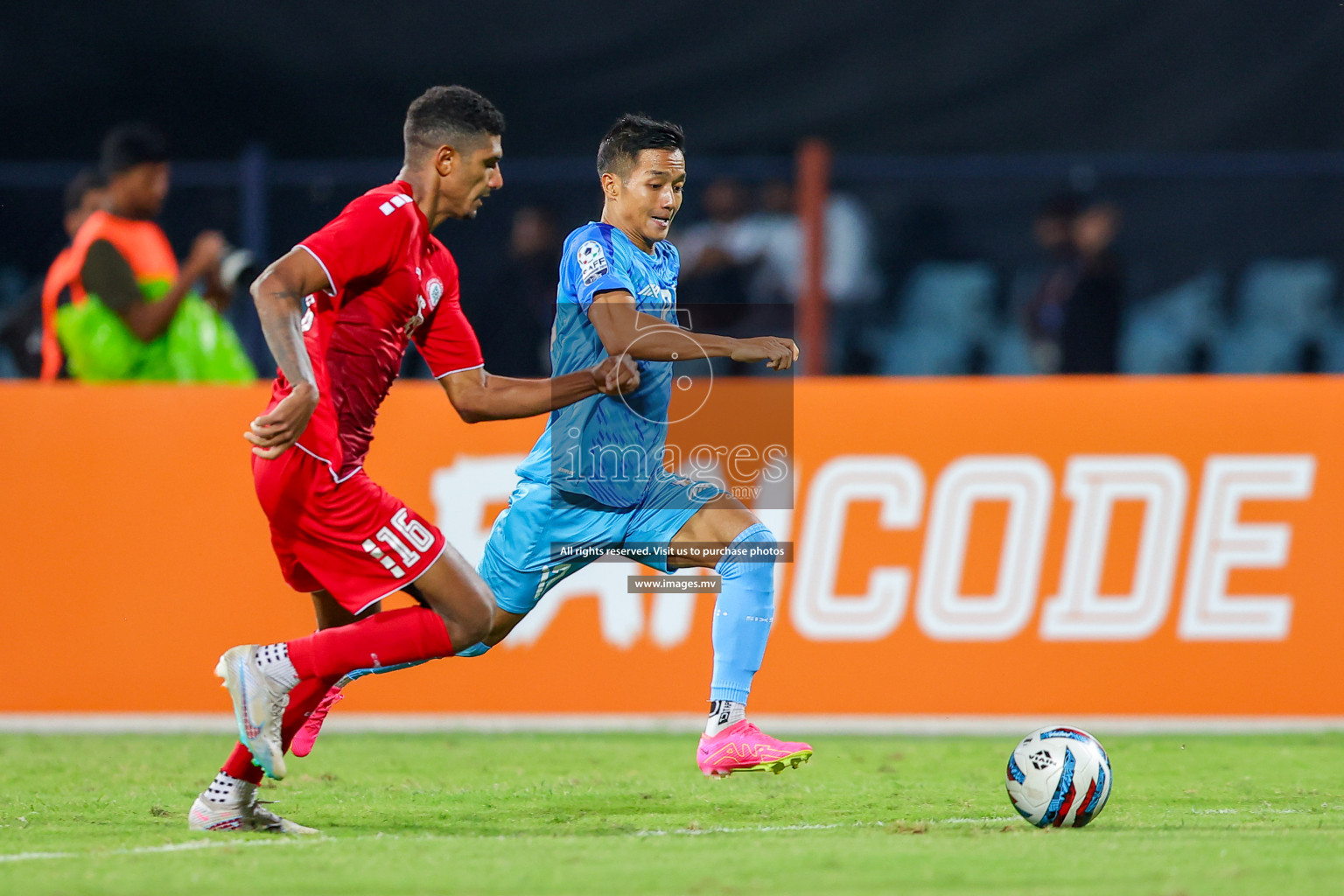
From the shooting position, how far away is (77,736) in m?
8.48

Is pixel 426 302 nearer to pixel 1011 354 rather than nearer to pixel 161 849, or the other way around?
pixel 161 849

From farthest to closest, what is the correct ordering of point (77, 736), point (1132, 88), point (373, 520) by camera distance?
point (1132, 88), point (77, 736), point (373, 520)

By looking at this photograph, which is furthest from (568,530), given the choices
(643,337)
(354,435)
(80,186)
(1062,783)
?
(80,186)

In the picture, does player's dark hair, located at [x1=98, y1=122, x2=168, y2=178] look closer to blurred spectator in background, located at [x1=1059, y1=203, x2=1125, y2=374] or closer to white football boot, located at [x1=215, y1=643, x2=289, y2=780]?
white football boot, located at [x1=215, y1=643, x2=289, y2=780]

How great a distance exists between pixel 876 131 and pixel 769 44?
1.07 meters

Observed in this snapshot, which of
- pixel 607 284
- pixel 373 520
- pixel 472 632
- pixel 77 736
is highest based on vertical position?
pixel 607 284

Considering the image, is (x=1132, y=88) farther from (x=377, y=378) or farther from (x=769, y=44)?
(x=377, y=378)

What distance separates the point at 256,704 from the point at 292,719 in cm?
31

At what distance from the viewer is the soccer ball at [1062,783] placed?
5660mm

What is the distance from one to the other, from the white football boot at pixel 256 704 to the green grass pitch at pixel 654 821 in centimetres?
29

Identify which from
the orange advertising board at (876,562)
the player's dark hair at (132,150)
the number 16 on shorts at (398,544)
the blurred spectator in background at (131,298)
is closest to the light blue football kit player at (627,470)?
the number 16 on shorts at (398,544)

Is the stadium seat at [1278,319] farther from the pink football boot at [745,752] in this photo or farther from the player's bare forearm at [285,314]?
the player's bare forearm at [285,314]

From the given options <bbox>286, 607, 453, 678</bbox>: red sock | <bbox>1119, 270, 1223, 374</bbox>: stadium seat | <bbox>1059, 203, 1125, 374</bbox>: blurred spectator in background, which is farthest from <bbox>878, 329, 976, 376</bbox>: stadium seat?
<bbox>286, 607, 453, 678</bbox>: red sock

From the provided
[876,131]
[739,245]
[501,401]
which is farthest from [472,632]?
[876,131]
